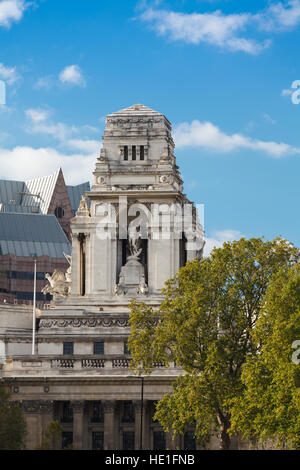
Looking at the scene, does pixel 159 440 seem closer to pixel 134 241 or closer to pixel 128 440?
pixel 128 440

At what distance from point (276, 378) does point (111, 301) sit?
156 ft

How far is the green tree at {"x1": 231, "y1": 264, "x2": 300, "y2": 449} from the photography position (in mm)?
93250

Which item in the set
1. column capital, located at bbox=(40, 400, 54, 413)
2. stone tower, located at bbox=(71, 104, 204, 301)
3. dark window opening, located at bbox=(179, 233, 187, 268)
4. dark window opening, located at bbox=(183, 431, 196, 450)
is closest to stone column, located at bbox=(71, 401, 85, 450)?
column capital, located at bbox=(40, 400, 54, 413)

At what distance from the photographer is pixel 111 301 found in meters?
140

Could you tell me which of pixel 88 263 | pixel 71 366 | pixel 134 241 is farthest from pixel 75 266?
pixel 71 366

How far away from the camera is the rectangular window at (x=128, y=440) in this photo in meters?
126

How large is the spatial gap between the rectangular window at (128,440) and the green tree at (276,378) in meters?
27.4

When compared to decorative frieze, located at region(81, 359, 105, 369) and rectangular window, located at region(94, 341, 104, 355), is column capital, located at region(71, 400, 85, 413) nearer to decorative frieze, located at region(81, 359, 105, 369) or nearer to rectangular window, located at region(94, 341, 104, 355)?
decorative frieze, located at region(81, 359, 105, 369)

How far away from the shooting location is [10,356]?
126 m
